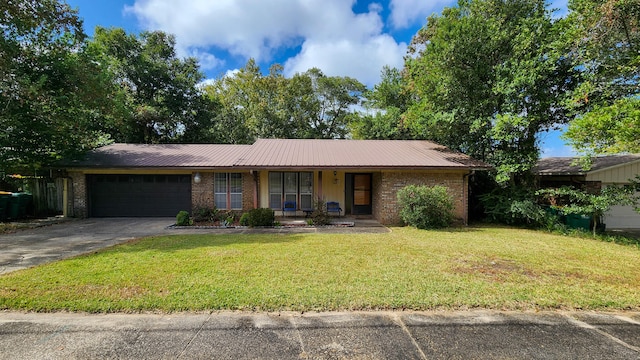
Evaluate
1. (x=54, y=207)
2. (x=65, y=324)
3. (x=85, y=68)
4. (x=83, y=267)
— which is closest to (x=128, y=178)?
(x=54, y=207)

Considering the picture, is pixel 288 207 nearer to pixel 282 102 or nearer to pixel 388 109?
pixel 388 109

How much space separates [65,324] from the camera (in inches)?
136

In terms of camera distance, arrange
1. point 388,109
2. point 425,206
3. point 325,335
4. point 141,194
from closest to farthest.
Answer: point 325,335, point 425,206, point 141,194, point 388,109

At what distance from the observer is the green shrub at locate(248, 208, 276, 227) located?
10.3 meters

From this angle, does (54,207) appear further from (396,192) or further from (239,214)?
(396,192)

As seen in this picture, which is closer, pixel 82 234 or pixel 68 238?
pixel 68 238

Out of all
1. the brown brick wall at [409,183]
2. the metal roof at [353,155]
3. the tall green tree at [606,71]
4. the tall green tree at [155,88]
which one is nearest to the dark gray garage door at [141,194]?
the metal roof at [353,155]

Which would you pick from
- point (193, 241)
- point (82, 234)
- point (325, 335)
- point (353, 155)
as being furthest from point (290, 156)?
point (325, 335)

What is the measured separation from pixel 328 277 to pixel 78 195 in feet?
43.6

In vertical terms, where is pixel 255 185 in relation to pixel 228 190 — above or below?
above

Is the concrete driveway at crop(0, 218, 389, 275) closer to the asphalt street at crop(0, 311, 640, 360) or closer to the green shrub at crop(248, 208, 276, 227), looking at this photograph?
the green shrub at crop(248, 208, 276, 227)

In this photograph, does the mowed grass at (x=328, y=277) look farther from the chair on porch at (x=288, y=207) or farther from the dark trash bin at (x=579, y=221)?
the chair on porch at (x=288, y=207)

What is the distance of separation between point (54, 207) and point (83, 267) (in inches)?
420

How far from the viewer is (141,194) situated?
12797 millimetres
